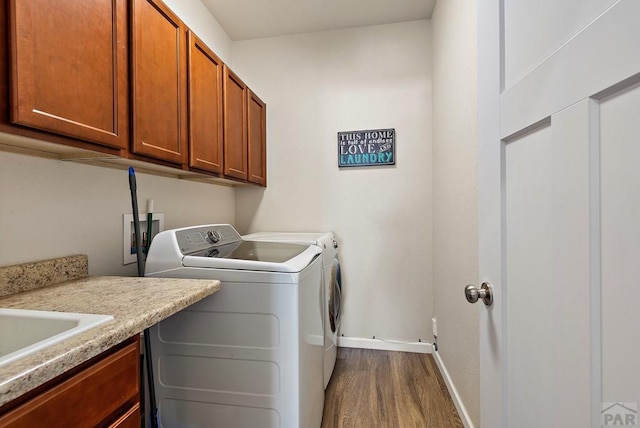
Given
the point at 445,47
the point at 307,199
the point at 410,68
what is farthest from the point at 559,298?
the point at 410,68

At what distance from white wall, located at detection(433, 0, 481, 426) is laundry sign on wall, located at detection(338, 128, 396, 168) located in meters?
0.37

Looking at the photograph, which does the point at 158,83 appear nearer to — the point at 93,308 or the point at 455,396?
the point at 93,308

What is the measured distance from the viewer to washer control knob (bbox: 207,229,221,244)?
62.8 inches

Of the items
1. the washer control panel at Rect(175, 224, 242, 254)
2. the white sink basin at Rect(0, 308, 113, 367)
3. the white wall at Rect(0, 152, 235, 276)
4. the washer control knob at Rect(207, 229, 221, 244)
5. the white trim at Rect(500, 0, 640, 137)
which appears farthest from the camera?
the washer control knob at Rect(207, 229, 221, 244)

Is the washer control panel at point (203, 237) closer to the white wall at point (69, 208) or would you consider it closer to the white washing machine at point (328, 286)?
the white washing machine at point (328, 286)

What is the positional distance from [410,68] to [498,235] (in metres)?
2.11

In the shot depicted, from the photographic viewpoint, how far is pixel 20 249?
1.00 metres

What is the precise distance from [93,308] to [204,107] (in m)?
1.17

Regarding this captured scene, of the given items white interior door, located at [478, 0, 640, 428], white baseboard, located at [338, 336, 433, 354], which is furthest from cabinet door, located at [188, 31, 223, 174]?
white baseboard, located at [338, 336, 433, 354]

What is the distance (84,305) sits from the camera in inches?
32.5

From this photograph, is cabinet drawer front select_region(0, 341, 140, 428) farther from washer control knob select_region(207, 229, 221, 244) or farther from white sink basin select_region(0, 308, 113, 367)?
washer control knob select_region(207, 229, 221, 244)

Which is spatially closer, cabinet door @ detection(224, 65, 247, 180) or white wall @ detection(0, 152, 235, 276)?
white wall @ detection(0, 152, 235, 276)

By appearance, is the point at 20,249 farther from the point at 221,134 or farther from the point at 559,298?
the point at 559,298

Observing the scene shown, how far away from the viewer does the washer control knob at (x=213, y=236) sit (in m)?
1.59
